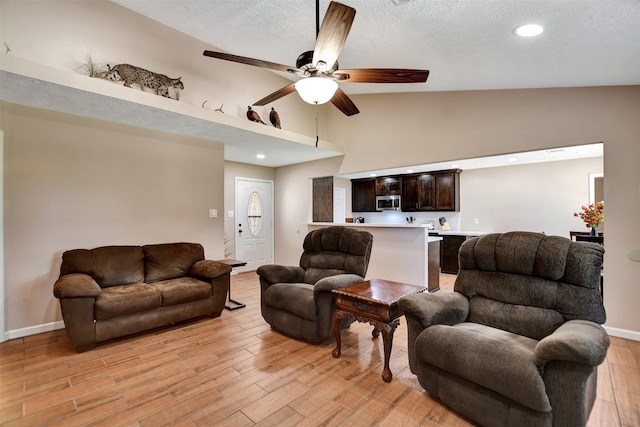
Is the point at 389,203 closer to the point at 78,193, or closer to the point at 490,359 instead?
the point at 490,359

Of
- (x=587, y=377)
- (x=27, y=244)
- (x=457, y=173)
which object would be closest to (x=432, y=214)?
(x=457, y=173)

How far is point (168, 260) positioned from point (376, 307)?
275 centimetres

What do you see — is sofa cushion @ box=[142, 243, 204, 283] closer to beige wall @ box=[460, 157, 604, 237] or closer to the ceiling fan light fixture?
the ceiling fan light fixture

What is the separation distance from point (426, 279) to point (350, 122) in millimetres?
3042

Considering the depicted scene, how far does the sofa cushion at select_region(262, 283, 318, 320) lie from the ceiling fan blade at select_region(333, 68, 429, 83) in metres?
1.89

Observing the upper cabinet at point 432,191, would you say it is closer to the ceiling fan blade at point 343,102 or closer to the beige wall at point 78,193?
the ceiling fan blade at point 343,102

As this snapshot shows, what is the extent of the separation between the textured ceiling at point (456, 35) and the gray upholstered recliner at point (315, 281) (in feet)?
6.30

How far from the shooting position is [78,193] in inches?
133

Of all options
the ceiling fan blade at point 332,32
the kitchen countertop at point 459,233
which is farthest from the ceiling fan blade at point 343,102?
the kitchen countertop at point 459,233

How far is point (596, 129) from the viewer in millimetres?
3076

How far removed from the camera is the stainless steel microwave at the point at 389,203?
21.2 ft

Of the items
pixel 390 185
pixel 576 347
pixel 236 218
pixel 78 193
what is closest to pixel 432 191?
pixel 390 185

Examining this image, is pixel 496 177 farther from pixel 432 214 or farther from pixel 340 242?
pixel 340 242

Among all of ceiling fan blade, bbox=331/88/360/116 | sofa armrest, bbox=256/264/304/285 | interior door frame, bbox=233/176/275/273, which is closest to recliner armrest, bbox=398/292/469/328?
sofa armrest, bbox=256/264/304/285
